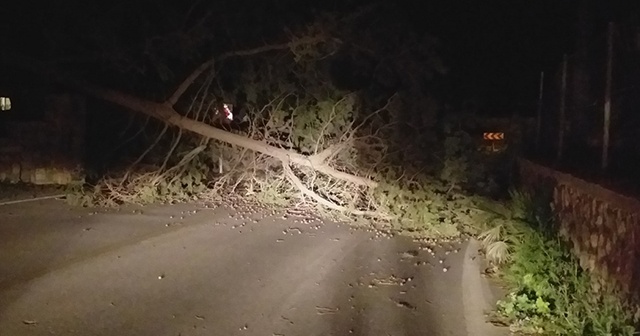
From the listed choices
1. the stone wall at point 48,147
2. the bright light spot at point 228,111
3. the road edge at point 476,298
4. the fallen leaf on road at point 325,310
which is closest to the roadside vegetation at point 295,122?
the bright light spot at point 228,111

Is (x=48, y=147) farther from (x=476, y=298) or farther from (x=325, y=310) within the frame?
(x=476, y=298)

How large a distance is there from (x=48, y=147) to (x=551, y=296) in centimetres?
1006

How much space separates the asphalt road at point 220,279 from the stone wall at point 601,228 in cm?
108

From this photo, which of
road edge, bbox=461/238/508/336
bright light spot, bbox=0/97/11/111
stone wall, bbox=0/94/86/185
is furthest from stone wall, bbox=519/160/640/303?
bright light spot, bbox=0/97/11/111

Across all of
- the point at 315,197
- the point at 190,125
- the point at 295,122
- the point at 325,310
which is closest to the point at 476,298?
the point at 325,310

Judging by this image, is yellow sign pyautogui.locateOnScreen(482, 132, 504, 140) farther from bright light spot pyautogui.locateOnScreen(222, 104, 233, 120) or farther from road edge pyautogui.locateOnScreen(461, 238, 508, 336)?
road edge pyautogui.locateOnScreen(461, 238, 508, 336)

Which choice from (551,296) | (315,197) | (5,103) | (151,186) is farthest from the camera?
(5,103)

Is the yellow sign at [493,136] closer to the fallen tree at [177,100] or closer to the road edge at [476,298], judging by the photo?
the fallen tree at [177,100]

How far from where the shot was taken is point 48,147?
12.9 meters

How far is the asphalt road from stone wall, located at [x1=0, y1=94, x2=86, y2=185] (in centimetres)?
242

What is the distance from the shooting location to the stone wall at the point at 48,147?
12773mm

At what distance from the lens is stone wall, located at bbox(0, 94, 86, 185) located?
12.8 meters

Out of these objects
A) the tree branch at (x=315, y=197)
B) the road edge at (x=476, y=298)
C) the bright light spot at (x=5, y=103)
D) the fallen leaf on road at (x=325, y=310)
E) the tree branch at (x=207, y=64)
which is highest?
the tree branch at (x=207, y=64)

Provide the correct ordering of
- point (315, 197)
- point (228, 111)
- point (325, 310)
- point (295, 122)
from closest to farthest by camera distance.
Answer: point (325, 310)
point (315, 197)
point (295, 122)
point (228, 111)
